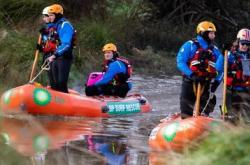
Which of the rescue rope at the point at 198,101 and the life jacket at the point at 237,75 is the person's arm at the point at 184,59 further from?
the life jacket at the point at 237,75

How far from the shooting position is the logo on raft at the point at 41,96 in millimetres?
12789

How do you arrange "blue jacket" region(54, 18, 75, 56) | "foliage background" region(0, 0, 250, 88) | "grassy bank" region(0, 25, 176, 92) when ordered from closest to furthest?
"blue jacket" region(54, 18, 75, 56)
"grassy bank" region(0, 25, 176, 92)
"foliage background" region(0, 0, 250, 88)

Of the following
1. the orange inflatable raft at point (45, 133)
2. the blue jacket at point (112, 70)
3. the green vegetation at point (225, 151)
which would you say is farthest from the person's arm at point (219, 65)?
the green vegetation at point (225, 151)

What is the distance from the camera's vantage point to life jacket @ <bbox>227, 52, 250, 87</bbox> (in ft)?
34.1

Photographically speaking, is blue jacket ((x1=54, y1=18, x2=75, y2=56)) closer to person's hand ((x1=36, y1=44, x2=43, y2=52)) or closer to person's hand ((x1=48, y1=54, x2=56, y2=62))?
person's hand ((x1=48, y1=54, x2=56, y2=62))

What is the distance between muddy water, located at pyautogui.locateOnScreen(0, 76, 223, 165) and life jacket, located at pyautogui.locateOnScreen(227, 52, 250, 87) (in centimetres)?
153

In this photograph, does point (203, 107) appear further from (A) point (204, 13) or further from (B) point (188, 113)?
(A) point (204, 13)

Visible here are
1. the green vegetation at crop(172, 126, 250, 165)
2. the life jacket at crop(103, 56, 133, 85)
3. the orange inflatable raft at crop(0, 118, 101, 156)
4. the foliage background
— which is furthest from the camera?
the foliage background

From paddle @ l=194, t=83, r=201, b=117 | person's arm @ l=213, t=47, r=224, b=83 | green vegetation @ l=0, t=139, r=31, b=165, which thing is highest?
person's arm @ l=213, t=47, r=224, b=83

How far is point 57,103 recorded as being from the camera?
1299 centimetres

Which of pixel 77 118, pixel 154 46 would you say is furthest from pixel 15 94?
pixel 154 46

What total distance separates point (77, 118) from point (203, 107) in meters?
3.29

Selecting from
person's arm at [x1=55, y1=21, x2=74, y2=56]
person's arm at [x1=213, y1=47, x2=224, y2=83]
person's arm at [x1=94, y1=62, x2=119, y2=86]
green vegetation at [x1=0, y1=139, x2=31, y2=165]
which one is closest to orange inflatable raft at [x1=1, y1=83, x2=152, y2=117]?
person's arm at [x1=94, y1=62, x2=119, y2=86]

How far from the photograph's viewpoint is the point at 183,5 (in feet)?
92.7
